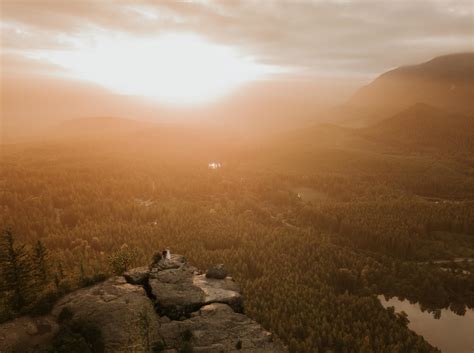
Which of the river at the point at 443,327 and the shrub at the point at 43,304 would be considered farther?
the river at the point at 443,327

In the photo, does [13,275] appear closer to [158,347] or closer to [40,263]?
[40,263]

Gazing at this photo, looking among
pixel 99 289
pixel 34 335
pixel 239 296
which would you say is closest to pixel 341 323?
pixel 239 296

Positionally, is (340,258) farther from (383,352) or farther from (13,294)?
(13,294)

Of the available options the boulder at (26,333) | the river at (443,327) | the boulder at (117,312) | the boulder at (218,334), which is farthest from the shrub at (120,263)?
the river at (443,327)

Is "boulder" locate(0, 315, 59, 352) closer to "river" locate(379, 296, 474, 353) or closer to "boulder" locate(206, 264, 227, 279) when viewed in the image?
"boulder" locate(206, 264, 227, 279)

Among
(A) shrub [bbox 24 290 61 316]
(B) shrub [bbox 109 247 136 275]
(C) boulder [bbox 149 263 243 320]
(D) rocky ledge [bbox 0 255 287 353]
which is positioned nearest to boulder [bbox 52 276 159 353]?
(D) rocky ledge [bbox 0 255 287 353]

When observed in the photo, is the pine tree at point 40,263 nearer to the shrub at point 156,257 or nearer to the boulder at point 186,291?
the boulder at point 186,291
